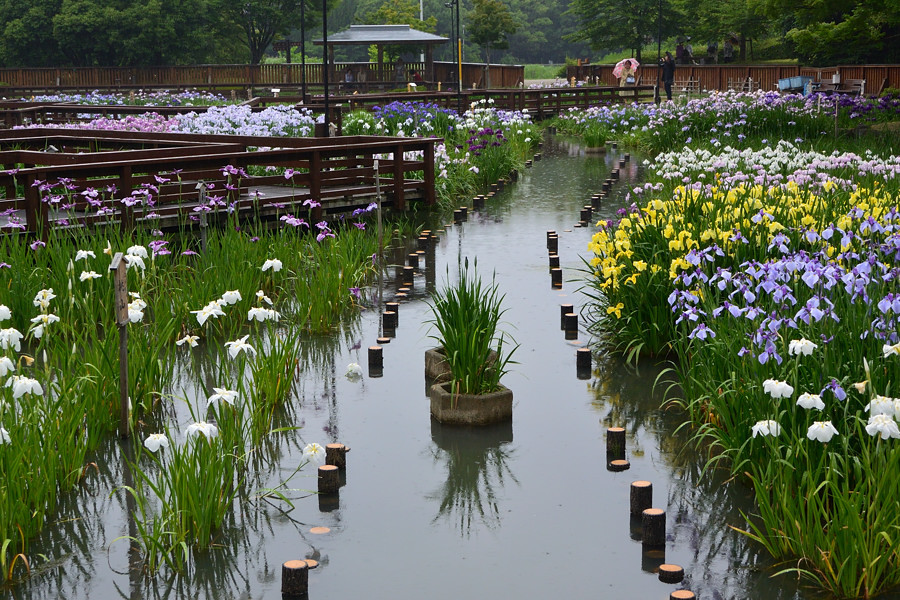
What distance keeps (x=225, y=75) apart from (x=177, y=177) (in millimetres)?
38200

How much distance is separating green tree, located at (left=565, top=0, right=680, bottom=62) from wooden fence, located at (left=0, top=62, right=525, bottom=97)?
718 cm

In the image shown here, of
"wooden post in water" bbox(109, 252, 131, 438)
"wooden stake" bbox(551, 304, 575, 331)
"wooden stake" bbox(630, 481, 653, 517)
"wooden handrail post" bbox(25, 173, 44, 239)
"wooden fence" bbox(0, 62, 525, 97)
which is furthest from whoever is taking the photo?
"wooden fence" bbox(0, 62, 525, 97)

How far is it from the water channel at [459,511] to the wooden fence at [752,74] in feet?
82.6

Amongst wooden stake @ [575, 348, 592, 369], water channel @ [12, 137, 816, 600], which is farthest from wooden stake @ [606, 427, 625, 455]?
wooden stake @ [575, 348, 592, 369]

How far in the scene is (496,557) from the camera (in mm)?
4570

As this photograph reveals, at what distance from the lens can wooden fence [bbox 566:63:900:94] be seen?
30.4m

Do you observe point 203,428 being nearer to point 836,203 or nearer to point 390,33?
point 836,203

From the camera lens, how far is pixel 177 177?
1263 cm

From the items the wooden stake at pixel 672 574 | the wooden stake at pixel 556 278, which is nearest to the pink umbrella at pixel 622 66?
the wooden stake at pixel 556 278

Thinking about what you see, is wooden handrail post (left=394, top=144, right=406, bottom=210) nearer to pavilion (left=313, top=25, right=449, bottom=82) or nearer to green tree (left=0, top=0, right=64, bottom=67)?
pavilion (left=313, top=25, right=449, bottom=82)

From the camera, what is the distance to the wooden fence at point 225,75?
153 feet

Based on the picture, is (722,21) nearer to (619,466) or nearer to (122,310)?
(619,466)

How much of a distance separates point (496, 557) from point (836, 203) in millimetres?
5045

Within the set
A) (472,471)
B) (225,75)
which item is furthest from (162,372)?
(225,75)
